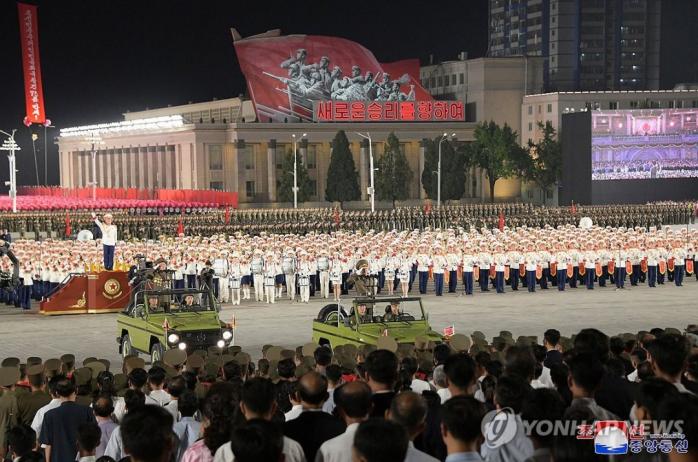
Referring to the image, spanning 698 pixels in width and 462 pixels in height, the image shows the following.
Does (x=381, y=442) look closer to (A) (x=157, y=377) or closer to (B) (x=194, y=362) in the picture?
(A) (x=157, y=377)

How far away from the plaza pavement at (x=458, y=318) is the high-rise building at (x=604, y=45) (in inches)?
4447

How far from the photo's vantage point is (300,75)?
3474 inches

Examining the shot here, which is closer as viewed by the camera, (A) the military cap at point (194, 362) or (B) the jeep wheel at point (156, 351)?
(A) the military cap at point (194, 362)

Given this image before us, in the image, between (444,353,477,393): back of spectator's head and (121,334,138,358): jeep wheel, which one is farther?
(121,334,138,358): jeep wheel

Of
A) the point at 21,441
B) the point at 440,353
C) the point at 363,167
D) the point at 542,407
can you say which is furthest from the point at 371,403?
the point at 363,167

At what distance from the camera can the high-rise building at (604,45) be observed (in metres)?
142

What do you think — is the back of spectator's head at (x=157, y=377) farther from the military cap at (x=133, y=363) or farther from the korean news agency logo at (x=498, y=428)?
the korean news agency logo at (x=498, y=428)

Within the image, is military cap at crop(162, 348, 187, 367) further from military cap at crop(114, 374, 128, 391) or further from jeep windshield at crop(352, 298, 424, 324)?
jeep windshield at crop(352, 298, 424, 324)

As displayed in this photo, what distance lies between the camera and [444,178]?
82938 millimetres

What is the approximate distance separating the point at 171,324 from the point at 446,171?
2549 inches

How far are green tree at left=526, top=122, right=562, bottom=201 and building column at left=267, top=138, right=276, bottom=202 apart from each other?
19.1 metres

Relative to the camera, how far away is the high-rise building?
466ft

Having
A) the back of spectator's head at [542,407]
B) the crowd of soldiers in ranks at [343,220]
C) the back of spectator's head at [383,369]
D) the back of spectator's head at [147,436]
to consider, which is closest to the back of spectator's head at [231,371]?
the back of spectator's head at [383,369]

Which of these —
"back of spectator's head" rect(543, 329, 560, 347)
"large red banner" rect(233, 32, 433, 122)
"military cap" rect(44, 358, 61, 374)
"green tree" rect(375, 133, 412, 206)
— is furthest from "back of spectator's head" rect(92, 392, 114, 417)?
"large red banner" rect(233, 32, 433, 122)
